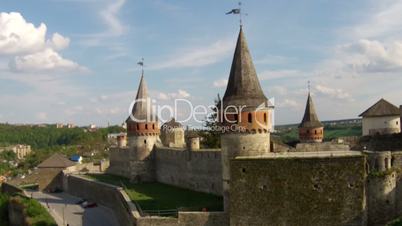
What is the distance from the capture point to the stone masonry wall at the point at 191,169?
29938mm

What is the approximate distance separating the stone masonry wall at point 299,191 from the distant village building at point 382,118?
657 inches

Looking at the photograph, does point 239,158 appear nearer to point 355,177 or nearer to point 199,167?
point 355,177

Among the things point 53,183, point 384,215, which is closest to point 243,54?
point 384,215

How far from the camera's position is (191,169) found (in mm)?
32844

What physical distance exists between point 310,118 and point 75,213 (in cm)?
2097

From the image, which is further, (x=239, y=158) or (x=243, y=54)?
(x=243, y=54)

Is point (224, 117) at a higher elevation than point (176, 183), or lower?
higher

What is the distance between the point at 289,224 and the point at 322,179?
2.41 m

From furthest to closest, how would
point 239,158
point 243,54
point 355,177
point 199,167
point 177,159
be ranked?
1. point 177,159
2. point 199,167
3. point 243,54
4. point 239,158
5. point 355,177

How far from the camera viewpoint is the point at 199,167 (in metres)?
31.8

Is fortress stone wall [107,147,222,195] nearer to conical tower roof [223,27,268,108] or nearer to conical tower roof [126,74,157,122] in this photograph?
conical tower roof [126,74,157,122]

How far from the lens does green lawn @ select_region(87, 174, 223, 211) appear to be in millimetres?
26602

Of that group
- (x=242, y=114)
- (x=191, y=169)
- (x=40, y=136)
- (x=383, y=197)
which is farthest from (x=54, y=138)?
(x=383, y=197)

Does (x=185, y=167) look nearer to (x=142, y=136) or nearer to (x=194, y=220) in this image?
(x=142, y=136)
